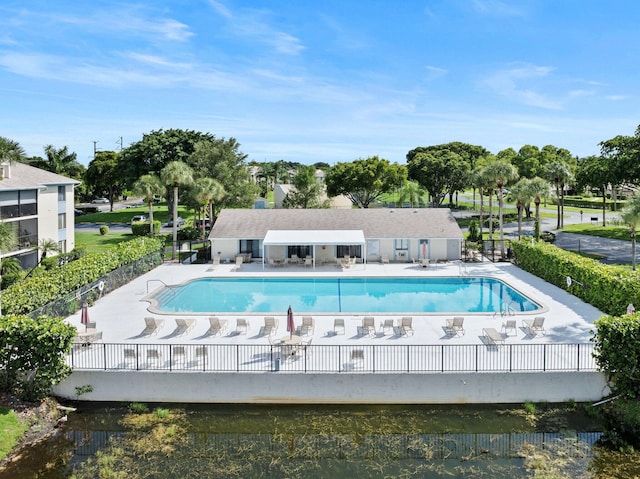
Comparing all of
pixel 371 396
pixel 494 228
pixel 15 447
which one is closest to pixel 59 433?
pixel 15 447

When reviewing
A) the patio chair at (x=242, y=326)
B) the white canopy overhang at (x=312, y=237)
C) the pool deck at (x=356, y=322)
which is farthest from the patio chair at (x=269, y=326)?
the white canopy overhang at (x=312, y=237)

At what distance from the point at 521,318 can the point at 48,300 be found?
71.0ft

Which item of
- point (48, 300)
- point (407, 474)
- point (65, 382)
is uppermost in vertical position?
point (48, 300)

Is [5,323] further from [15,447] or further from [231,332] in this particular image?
[231,332]

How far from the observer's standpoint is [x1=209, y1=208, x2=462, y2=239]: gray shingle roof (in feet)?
141

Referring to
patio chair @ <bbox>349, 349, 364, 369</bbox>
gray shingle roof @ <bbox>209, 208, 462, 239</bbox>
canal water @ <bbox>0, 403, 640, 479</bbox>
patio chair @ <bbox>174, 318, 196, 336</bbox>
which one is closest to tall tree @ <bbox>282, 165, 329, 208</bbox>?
gray shingle roof @ <bbox>209, 208, 462, 239</bbox>

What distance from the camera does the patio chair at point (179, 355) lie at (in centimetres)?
2025

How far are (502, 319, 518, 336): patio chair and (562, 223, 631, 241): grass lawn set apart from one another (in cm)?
3680

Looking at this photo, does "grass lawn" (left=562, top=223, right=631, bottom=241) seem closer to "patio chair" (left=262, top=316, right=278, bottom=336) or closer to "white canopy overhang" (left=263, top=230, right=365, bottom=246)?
"white canopy overhang" (left=263, top=230, right=365, bottom=246)

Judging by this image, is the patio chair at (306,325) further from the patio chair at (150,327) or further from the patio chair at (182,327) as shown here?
the patio chair at (150,327)

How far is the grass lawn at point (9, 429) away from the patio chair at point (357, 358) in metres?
10.6

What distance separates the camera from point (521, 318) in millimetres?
26062

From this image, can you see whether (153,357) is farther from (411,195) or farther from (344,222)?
(411,195)

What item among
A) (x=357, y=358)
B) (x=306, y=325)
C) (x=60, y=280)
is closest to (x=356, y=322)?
(x=306, y=325)
